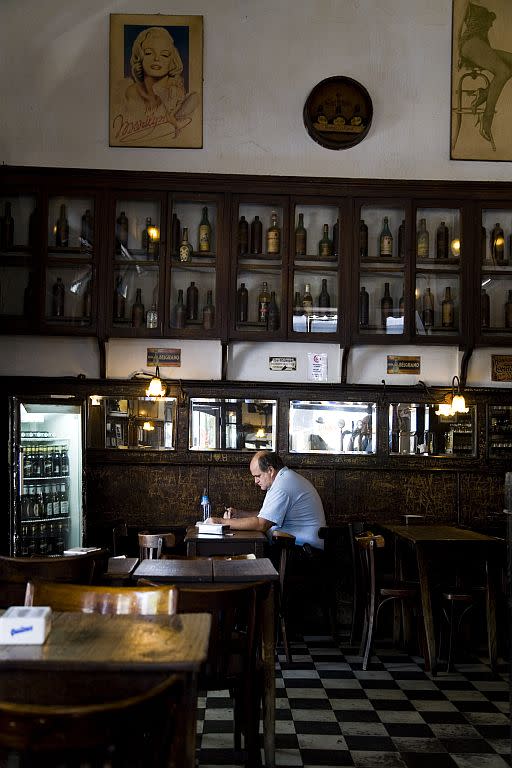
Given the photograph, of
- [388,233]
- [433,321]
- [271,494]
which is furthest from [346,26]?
[271,494]

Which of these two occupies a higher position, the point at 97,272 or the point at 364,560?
the point at 97,272

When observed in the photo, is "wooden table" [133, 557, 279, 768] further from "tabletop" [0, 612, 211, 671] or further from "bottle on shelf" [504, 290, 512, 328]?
"bottle on shelf" [504, 290, 512, 328]

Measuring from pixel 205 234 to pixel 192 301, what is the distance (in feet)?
2.02

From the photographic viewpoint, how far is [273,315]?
7984mm

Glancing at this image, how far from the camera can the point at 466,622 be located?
746cm

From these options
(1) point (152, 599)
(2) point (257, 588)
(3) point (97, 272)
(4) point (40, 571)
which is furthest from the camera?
(3) point (97, 272)

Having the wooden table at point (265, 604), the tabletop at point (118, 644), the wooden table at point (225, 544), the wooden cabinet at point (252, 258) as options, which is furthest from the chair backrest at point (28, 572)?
the wooden cabinet at point (252, 258)

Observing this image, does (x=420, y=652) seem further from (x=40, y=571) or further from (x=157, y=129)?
(x=157, y=129)

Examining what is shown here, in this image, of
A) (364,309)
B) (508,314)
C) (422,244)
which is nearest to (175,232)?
(364,309)

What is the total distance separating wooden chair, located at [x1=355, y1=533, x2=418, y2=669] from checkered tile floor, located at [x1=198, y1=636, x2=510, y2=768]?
0.24 metres

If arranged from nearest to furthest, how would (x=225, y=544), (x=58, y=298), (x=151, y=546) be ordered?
(x=151, y=546), (x=225, y=544), (x=58, y=298)

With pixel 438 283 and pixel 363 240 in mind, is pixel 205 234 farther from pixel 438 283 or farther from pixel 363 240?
pixel 438 283

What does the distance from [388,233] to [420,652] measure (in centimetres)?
362

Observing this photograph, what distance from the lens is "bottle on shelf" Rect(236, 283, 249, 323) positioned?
26.2ft
